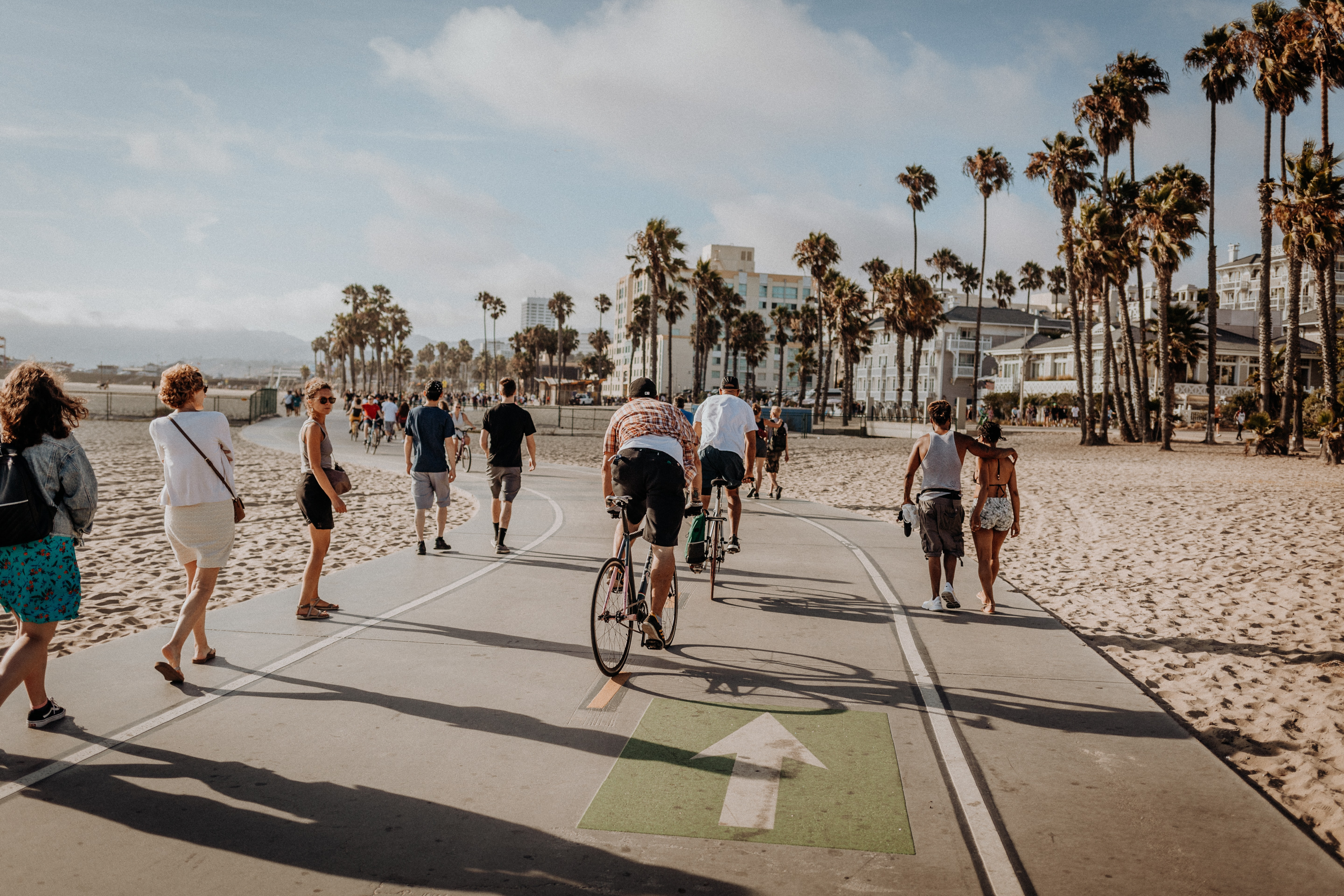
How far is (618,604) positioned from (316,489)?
282 cm

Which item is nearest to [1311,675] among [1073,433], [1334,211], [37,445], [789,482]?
[37,445]

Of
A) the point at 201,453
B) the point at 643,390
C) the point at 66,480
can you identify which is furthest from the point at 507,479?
the point at 66,480

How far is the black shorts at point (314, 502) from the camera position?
7305 millimetres

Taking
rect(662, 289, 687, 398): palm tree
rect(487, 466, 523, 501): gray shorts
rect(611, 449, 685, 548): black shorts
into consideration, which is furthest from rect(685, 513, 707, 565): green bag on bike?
rect(662, 289, 687, 398): palm tree

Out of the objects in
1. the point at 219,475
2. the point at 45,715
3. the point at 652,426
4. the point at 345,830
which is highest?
the point at 652,426

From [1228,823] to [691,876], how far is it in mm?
2501

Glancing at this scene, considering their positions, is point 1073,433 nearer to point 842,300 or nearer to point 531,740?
point 842,300

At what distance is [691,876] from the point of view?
350cm

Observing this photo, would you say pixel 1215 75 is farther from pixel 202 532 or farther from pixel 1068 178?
pixel 202 532

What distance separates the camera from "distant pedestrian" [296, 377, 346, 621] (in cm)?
727

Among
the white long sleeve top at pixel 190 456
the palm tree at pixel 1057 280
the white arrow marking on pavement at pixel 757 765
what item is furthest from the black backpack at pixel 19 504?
the palm tree at pixel 1057 280

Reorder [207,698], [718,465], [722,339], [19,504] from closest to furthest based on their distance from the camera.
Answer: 1. [19,504]
2. [207,698]
3. [718,465]
4. [722,339]

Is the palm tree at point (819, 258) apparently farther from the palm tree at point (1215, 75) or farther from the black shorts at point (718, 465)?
the black shorts at point (718, 465)

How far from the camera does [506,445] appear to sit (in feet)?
36.2
